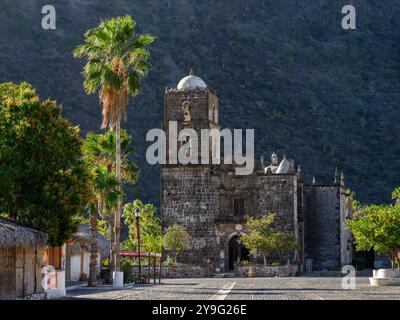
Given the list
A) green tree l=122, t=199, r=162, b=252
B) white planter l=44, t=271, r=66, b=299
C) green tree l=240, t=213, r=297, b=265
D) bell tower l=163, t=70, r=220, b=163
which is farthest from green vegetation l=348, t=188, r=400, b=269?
green tree l=122, t=199, r=162, b=252

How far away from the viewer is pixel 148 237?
77125mm

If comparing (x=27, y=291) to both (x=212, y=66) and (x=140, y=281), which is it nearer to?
(x=140, y=281)

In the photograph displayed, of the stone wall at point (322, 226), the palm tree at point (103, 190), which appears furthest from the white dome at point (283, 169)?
the palm tree at point (103, 190)

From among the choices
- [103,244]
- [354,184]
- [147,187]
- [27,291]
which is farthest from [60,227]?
[354,184]

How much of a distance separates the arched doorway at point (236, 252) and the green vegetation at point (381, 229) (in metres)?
24.1

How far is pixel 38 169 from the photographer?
112ft

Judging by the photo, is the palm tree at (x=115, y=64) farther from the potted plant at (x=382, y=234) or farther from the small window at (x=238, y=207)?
the small window at (x=238, y=207)

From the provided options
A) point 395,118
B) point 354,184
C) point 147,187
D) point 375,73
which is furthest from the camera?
point 375,73

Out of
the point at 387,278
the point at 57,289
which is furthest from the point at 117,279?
the point at 387,278

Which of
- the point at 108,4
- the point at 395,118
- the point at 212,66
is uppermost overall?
the point at 108,4

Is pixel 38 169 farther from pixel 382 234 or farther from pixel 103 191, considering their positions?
pixel 382 234
